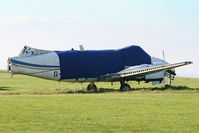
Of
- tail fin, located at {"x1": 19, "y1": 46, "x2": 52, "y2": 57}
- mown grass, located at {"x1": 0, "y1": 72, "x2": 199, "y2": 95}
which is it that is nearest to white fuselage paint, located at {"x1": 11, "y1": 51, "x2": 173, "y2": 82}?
tail fin, located at {"x1": 19, "y1": 46, "x2": 52, "y2": 57}

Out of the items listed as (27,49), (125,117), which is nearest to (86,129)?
(125,117)

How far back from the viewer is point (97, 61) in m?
42.7

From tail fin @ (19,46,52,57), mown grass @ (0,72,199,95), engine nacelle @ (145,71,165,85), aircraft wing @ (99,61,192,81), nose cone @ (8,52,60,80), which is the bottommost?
mown grass @ (0,72,199,95)

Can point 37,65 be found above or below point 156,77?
above

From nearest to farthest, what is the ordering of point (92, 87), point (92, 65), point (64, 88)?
point (92, 65)
point (92, 87)
point (64, 88)

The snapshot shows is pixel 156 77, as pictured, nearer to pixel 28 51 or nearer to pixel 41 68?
pixel 41 68

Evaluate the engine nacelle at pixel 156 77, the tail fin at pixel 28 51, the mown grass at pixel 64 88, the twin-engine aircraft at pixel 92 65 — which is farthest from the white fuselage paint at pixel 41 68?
Answer: the engine nacelle at pixel 156 77

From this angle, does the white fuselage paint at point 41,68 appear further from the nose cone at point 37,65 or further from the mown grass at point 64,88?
the mown grass at point 64,88

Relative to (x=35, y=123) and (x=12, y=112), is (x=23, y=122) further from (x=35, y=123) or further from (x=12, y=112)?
(x=12, y=112)

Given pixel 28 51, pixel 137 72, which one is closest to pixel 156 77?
pixel 137 72

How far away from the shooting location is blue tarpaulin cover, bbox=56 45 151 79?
132 ft

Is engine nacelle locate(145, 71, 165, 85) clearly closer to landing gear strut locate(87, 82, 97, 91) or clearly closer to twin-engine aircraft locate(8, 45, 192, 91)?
twin-engine aircraft locate(8, 45, 192, 91)

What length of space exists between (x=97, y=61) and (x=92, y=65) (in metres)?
0.87

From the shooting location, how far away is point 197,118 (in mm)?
17141
